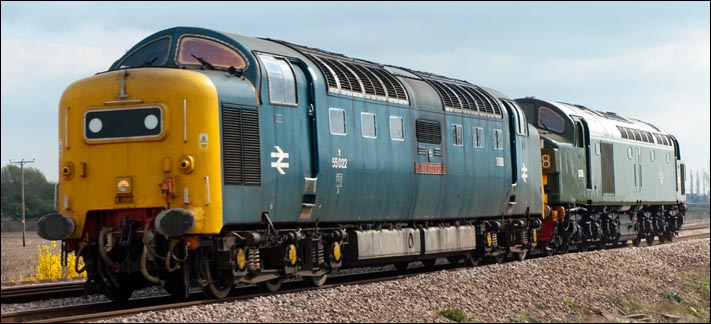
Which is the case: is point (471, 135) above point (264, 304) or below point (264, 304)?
above

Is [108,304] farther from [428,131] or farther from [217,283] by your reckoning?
[428,131]

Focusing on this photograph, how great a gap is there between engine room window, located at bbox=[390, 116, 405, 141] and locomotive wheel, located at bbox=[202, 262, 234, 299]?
18.2 ft

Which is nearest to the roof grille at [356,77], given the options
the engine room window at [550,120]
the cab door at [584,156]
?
the engine room window at [550,120]

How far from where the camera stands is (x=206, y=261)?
50.6 feet

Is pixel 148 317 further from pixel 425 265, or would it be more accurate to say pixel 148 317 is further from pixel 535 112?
pixel 535 112

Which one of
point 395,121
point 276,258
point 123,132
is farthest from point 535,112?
point 123,132

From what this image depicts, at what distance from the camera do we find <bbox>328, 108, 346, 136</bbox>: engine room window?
18234mm

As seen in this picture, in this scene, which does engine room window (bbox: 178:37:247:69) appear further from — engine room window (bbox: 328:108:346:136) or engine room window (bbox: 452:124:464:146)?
engine room window (bbox: 452:124:464:146)

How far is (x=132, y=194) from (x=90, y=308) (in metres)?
1.84

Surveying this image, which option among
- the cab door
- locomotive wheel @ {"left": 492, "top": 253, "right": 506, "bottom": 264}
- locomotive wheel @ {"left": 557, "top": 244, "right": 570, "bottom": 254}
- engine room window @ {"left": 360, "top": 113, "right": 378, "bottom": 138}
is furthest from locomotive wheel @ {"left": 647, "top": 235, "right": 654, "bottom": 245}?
engine room window @ {"left": 360, "top": 113, "right": 378, "bottom": 138}

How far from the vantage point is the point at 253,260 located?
16.2m

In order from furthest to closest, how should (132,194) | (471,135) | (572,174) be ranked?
1. (572,174)
2. (471,135)
3. (132,194)

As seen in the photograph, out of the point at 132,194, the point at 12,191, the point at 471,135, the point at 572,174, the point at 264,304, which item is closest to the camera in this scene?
the point at 264,304

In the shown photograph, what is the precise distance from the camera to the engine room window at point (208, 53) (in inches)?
651
